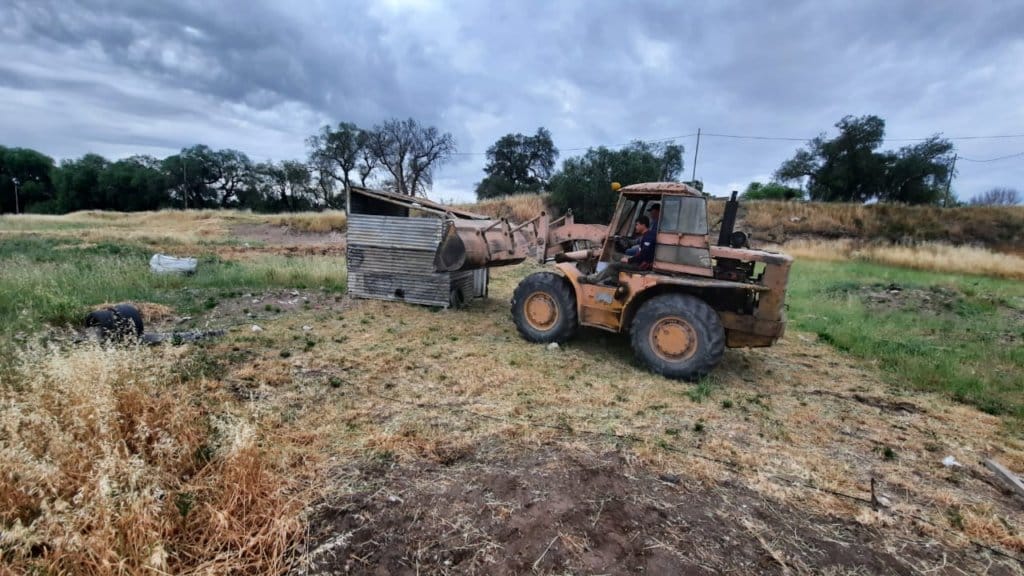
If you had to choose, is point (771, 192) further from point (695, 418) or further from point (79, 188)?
point (79, 188)

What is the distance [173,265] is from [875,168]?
1536 inches

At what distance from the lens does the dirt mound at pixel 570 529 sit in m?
2.34

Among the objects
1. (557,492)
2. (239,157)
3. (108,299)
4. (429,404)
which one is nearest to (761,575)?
(557,492)

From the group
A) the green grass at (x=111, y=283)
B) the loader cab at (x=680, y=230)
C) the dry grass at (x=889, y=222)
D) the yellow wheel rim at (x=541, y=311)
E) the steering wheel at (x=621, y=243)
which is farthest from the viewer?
the dry grass at (x=889, y=222)

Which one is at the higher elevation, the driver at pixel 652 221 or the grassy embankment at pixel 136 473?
the driver at pixel 652 221

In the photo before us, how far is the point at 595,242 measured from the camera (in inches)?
254

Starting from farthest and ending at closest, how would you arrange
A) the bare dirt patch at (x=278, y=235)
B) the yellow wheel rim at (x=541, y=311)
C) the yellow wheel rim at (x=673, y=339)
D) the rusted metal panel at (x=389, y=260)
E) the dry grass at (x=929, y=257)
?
the bare dirt patch at (x=278, y=235), the dry grass at (x=929, y=257), the rusted metal panel at (x=389, y=260), the yellow wheel rim at (x=541, y=311), the yellow wheel rim at (x=673, y=339)

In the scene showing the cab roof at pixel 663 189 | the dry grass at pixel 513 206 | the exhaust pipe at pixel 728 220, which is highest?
the dry grass at pixel 513 206

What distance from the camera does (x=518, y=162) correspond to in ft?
138

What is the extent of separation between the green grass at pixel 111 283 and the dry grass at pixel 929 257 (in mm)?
22250

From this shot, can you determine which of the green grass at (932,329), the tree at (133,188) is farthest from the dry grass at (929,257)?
the tree at (133,188)

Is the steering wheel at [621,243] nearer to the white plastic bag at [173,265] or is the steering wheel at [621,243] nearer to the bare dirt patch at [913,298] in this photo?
the bare dirt patch at [913,298]

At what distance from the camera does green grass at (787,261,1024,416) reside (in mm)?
5434

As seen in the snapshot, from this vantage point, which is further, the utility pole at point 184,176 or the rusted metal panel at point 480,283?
the utility pole at point 184,176
